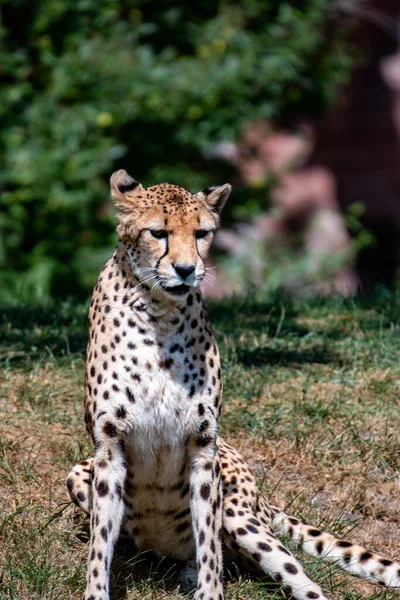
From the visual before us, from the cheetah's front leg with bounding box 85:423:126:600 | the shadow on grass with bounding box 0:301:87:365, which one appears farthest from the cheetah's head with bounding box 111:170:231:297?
the shadow on grass with bounding box 0:301:87:365

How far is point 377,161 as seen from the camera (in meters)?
12.0

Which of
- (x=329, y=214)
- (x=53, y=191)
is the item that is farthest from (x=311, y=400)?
(x=329, y=214)

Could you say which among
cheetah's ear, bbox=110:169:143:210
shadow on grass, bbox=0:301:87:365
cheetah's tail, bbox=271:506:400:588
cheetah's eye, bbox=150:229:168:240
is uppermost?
cheetah's ear, bbox=110:169:143:210

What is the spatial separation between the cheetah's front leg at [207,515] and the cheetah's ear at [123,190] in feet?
2.62

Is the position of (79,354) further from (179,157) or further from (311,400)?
(179,157)

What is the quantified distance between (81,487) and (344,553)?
3.00 feet

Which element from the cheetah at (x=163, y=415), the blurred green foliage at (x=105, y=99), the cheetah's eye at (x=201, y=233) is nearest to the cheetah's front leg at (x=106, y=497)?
the cheetah at (x=163, y=415)

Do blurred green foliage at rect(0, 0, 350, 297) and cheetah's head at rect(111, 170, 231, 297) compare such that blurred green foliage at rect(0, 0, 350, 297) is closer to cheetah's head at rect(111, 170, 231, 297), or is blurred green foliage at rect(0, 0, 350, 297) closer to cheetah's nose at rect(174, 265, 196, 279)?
cheetah's head at rect(111, 170, 231, 297)

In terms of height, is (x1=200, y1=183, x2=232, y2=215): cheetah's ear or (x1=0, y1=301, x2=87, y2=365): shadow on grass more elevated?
(x1=200, y1=183, x2=232, y2=215): cheetah's ear

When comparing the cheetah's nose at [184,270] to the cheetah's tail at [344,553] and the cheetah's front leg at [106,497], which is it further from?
the cheetah's tail at [344,553]

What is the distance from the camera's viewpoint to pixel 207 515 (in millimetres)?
3549

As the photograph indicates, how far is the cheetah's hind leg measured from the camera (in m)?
3.76

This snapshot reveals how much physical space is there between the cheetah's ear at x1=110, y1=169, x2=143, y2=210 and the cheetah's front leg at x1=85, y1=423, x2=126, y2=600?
725mm

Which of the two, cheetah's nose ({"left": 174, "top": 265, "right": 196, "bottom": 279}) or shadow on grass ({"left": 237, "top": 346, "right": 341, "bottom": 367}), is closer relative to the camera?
cheetah's nose ({"left": 174, "top": 265, "right": 196, "bottom": 279})
